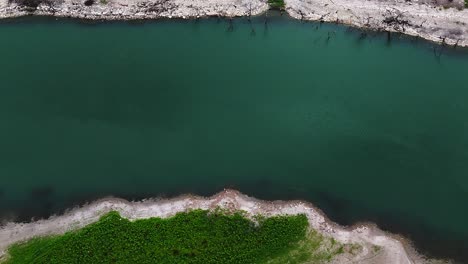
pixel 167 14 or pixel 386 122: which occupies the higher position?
pixel 167 14

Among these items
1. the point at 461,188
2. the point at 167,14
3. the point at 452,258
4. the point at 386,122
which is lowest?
the point at 452,258

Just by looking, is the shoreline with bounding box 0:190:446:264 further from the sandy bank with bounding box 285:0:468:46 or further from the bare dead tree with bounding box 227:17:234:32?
the sandy bank with bounding box 285:0:468:46

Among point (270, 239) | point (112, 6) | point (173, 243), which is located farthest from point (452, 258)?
point (112, 6)

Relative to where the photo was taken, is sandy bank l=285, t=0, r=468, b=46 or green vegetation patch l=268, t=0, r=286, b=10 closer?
sandy bank l=285, t=0, r=468, b=46

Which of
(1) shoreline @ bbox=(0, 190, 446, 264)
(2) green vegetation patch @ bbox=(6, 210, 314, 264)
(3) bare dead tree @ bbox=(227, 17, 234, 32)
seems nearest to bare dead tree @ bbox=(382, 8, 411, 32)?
(3) bare dead tree @ bbox=(227, 17, 234, 32)

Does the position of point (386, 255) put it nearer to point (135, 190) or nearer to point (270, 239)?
point (270, 239)

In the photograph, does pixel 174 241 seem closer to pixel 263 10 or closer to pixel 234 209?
pixel 234 209

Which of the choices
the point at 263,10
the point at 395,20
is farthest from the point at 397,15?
the point at 263,10
